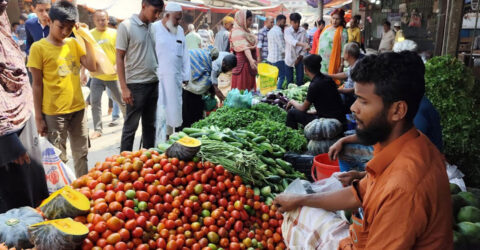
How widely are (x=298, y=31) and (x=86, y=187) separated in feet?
24.7

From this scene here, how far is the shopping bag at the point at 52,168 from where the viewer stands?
3338 millimetres

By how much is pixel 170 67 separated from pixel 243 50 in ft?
7.80

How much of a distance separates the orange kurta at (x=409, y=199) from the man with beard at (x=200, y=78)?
4.56 metres

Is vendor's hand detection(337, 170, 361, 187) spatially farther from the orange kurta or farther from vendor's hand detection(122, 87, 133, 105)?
vendor's hand detection(122, 87, 133, 105)

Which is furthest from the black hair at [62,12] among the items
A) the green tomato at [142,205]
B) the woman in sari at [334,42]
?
the woman in sari at [334,42]

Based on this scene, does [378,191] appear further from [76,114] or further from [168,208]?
[76,114]

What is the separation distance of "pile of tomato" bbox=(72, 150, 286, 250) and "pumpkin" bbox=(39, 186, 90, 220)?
6 centimetres

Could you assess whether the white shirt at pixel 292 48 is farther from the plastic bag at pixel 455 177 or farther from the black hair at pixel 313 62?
the plastic bag at pixel 455 177

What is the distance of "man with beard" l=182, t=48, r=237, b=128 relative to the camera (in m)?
5.86

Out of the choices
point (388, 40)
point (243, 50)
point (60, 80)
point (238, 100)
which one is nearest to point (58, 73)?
point (60, 80)

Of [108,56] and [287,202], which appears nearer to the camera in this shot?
[287,202]

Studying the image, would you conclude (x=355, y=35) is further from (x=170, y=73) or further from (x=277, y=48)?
(x=170, y=73)

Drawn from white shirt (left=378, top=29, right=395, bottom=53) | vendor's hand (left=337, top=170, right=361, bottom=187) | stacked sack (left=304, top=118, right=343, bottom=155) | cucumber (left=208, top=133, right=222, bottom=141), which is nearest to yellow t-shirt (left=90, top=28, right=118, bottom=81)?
cucumber (left=208, top=133, right=222, bottom=141)

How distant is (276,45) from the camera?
29.2 feet
